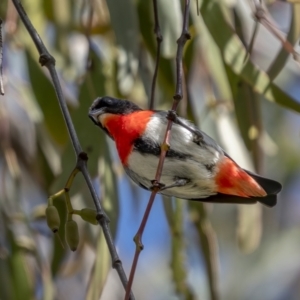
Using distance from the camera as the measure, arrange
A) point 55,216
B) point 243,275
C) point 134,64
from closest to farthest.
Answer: point 55,216 → point 134,64 → point 243,275

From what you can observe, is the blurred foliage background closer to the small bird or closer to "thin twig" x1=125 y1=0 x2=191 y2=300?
the small bird

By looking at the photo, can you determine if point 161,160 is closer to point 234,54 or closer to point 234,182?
point 234,182

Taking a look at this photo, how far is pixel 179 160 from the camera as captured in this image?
1490 millimetres

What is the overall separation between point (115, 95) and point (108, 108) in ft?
1.37

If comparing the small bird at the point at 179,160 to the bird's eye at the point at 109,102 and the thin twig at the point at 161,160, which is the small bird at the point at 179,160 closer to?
the bird's eye at the point at 109,102

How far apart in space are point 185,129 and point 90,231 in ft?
2.17

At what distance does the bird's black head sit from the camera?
5.24ft

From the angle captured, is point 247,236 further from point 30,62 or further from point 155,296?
point 155,296

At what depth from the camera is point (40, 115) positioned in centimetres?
228

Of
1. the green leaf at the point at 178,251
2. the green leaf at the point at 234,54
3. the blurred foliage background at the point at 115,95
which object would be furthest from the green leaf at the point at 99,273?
the green leaf at the point at 234,54

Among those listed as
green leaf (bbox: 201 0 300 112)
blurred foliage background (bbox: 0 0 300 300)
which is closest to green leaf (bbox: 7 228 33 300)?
blurred foliage background (bbox: 0 0 300 300)

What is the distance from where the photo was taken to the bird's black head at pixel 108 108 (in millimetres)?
1599

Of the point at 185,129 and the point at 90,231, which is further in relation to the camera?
the point at 90,231

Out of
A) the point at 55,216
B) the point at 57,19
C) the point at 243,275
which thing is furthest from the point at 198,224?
the point at 243,275
